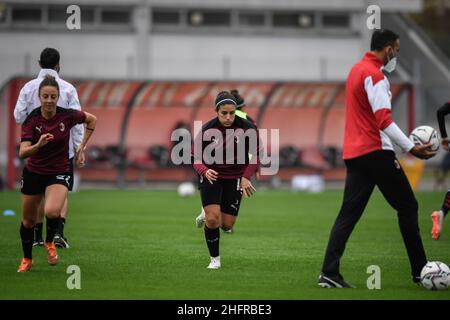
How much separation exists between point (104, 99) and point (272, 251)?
2073cm

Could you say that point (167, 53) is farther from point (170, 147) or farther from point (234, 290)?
point (234, 290)

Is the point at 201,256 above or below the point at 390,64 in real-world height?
below

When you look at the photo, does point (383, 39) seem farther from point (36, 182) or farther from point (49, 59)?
point (49, 59)

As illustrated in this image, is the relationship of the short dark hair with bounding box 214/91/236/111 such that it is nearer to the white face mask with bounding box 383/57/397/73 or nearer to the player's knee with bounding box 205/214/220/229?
the player's knee with bounding box 205/214/220/229

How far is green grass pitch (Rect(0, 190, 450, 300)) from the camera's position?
10.3 m

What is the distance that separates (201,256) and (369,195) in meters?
3.68

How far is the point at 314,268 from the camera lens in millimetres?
12406

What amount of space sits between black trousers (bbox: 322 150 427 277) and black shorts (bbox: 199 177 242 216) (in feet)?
7.65

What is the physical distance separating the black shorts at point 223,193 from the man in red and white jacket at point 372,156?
7.64ft

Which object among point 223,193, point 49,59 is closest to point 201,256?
point 223,193

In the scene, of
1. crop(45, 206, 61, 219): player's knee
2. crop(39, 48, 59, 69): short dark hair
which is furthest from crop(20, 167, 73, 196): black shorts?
crop(39, 48, 59, 69): short dark hair

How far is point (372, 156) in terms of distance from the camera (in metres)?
10.4

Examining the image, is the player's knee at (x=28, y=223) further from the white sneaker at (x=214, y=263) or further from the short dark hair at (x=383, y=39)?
the short dark hair at (x=383, y=39)

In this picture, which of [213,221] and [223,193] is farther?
[223,193]
